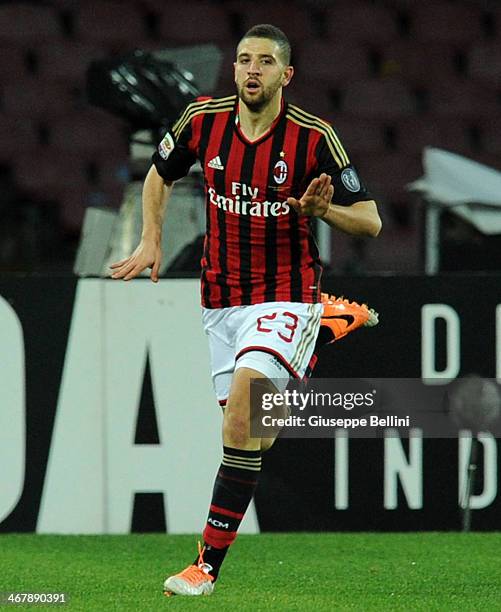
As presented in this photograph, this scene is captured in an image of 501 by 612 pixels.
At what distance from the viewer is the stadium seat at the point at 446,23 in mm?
10469

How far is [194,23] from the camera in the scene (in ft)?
34.2

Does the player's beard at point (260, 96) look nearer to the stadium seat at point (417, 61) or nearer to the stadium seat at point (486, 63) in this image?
the stadium seat at point (417, 61)

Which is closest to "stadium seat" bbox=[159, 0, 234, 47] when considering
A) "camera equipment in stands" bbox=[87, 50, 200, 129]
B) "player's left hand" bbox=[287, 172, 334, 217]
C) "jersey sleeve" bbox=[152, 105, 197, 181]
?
"camera equipment in stands" bbox=[87, 50, 200, 129]

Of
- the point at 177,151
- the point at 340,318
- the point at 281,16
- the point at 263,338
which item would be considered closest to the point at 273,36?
the point at 177,151

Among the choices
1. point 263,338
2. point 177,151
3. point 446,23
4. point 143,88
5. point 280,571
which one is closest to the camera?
point 263,338

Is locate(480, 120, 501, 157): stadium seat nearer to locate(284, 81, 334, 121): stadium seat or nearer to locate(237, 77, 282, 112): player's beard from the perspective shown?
locate(284, 81, 334, 121): stadium seat

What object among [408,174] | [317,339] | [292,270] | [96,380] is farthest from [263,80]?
[408,174]

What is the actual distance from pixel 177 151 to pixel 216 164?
0.66 ft

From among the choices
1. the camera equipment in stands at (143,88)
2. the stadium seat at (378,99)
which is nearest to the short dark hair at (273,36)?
the camera equipment in stands at (143,88)

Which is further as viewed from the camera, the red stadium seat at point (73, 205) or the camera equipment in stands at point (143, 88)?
the red stadium seat at point (73, 205)

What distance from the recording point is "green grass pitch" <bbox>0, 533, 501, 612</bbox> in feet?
12.9

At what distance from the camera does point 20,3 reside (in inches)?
404

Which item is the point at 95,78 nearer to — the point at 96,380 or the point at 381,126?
the point at 96,380

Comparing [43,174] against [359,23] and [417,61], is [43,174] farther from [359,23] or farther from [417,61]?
[417,61]
